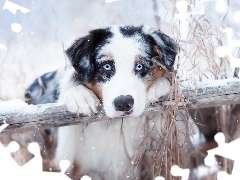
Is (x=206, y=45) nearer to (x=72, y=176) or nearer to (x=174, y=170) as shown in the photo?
(x=174, y=170)

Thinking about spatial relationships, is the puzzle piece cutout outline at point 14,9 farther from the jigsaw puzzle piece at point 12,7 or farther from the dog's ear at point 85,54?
the dog's ear at point 85,54

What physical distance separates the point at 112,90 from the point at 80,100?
0.60ft

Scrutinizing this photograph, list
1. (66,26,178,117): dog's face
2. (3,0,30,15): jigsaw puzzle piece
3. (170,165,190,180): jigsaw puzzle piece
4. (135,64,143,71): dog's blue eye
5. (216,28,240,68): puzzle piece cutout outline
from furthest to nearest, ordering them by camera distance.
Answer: (3,0,30,15): jigsaw puzzle piece
(216,28,240,68): puzzle piece cutout outline
(170,165,190,180): jigsaw puzzle piece
(135,64,143,71): dog's blue eye
(66,26,178,117): dog's face

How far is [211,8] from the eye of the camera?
7.97 ft

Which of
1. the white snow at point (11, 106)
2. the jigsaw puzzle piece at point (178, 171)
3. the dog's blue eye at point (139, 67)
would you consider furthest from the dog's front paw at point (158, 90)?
the white snow at point (11, 106)

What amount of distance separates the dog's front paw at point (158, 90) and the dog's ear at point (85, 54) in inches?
13.4

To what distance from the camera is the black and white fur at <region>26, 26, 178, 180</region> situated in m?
1.79

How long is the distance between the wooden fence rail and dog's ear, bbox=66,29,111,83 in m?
0.25

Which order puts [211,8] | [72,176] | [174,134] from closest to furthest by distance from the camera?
1. [174,134]
2. [72,176]
3. [211,8]

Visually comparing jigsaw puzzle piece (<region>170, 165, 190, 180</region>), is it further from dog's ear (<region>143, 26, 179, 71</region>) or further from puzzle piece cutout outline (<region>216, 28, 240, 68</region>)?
puzzle piece cutout outline (<region>216, 28, 240, 68</region>)

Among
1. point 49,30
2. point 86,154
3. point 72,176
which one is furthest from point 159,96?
point 49,30

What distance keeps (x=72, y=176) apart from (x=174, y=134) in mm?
716

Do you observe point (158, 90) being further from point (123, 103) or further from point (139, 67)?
point (123, 103)

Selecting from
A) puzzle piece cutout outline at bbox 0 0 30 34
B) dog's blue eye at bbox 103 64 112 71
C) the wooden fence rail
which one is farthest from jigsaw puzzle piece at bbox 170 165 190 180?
puzzle piece cutout outline at bbox 0 0 30 34
